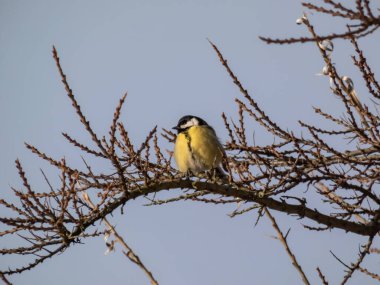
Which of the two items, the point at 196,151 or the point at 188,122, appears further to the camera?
the point at 188,122

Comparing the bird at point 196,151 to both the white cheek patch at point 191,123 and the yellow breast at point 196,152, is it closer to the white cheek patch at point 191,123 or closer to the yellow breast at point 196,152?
the yellow breast at point 196,152

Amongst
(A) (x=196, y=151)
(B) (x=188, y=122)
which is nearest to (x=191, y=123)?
(B) (x=188, y=122)

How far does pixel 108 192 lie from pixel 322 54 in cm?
179

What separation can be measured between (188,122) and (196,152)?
1034mm

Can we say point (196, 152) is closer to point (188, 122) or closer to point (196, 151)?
point (196, 151)

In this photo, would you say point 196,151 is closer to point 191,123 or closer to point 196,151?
point 196,151

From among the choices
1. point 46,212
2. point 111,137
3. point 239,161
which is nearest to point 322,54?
point 239,161

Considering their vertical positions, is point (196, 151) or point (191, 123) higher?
point (191, 123)

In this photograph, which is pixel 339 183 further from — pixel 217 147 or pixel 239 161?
pixel 217 147

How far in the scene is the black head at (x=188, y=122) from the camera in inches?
269

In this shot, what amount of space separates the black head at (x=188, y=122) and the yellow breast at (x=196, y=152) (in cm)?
57

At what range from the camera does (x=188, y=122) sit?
7.00 meters

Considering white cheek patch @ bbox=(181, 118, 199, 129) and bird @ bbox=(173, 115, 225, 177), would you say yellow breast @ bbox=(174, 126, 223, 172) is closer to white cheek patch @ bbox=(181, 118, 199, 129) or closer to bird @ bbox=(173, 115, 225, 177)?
bird @ bbox=(173, 115, 225, 177)

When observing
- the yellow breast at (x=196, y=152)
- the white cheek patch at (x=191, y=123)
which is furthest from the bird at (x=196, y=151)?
the white cheek patch at (x=191, y=123)
